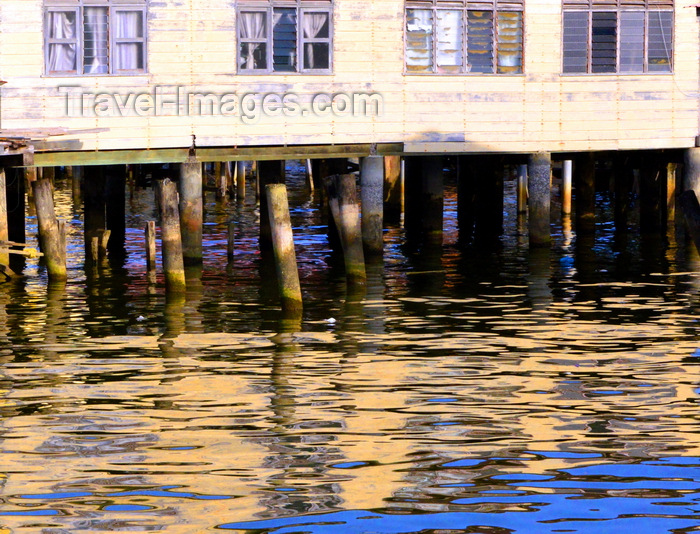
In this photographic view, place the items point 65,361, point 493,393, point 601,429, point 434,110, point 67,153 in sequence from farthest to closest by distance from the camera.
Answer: point 434,110 < point 67,153 < point 65,361 < point 493,393 < point 601,429

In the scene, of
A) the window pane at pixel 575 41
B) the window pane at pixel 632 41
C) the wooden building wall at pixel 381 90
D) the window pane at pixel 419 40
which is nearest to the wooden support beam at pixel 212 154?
the wooden building wall at pixel 381 90

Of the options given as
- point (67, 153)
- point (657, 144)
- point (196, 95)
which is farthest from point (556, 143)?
point (67, 153)

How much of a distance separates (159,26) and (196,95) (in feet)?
4.27

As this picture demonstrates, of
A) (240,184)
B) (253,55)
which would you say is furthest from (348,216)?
(240,184)

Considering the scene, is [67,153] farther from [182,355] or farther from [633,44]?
[633,44]

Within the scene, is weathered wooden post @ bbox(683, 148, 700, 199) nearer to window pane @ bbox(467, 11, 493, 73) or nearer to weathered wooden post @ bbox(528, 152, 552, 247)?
weathered wooden post @ bbox(528, 152, 552, 247)

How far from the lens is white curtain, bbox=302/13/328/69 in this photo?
2250 cm

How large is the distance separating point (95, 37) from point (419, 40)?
5.75 meters

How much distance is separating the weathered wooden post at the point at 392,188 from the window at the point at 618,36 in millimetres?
8605

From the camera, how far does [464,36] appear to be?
23391mm

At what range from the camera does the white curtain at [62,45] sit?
21.3 meters

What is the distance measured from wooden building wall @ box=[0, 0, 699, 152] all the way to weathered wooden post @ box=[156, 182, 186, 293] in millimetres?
2217

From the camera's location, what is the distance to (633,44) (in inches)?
959

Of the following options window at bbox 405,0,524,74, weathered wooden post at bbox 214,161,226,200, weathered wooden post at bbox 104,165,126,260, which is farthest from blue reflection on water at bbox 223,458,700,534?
weathered wooden post at bbox 214,161,226,200
